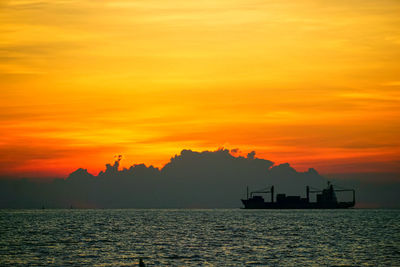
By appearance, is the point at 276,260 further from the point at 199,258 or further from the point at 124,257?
the point at 124,257

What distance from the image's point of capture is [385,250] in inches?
2785

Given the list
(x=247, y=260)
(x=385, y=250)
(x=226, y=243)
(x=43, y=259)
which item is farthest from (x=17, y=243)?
(x=385, y=250)

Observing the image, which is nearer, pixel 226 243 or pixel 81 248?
pixel 81 248

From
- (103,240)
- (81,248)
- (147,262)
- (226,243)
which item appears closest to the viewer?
(147,262)

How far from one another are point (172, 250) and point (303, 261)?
1731 cm

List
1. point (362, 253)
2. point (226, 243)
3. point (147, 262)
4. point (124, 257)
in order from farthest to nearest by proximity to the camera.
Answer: point (226, 243) < point (362, 253) < point (124, 257) < point (147, 262)

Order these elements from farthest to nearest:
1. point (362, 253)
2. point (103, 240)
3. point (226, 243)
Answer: point (103, 240)
point (226, 243)
point (362, 253)

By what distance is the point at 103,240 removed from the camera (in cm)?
8738

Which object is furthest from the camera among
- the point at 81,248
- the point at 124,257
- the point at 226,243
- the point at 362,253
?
the point at 226,243

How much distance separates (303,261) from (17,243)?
138 ft

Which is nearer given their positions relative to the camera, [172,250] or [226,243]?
[172,250]

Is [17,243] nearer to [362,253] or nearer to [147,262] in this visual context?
[147,262]

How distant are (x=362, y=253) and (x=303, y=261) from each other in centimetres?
1158

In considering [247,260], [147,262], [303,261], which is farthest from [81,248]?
[303,261]
